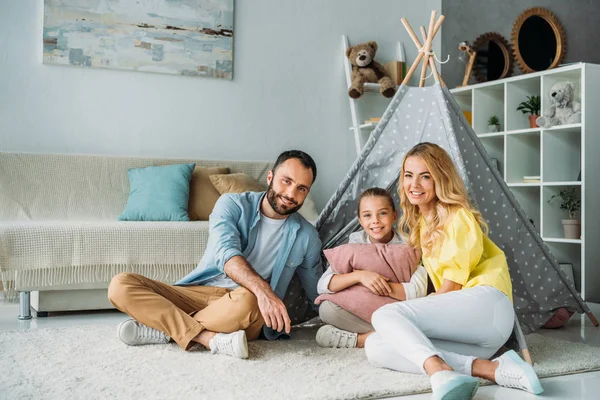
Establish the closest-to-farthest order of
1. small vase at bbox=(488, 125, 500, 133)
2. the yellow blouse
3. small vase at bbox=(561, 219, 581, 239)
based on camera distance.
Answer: the yellow blouse → small vase at bbox=(561, 219, 581, 239) → small vase at bbox=(488, 125, 500, 133)

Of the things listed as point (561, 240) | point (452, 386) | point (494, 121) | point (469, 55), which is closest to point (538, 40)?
point (469, 55)

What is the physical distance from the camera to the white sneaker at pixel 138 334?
249 cm

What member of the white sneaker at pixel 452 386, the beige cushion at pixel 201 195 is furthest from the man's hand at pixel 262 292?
the beige cushion at pixel 201 195

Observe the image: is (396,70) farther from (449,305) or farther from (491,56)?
(449,305)

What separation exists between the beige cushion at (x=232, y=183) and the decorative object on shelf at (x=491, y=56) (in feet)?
8.00

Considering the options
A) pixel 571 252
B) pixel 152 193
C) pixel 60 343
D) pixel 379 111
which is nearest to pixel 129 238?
pixel 152 193

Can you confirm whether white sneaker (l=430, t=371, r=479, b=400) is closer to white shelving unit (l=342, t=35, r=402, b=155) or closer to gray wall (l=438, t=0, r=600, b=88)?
white shelving unit (l=342, t=35, r=402, b=155)

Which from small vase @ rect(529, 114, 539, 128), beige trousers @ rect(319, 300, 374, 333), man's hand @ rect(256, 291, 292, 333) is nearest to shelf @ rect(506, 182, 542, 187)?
small vase @ rect(529, 114, 539, 128)

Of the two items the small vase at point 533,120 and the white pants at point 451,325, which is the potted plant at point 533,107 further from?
the white pants at point 451,325

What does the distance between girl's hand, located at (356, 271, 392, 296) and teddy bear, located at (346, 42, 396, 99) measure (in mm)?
Answer: 2496

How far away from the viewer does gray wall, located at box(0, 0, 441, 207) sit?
13.4ft

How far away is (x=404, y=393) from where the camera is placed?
1.95m

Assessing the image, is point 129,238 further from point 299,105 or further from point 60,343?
point 299,105

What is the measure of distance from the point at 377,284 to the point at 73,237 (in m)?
1.60
